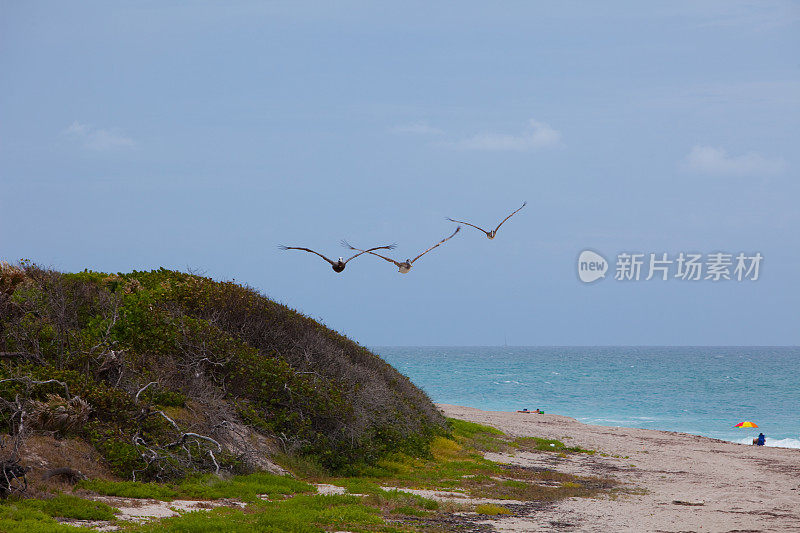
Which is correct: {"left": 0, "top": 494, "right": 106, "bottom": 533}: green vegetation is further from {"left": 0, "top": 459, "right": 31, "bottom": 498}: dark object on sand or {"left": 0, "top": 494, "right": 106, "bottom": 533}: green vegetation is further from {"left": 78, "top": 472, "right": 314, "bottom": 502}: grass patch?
{"left": 78, "top": 472, "right": 314, "bottom": 502}: grass patch

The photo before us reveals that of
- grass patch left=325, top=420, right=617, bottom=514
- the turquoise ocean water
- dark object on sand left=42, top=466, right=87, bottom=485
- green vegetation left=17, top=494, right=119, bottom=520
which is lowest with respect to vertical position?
green vegetation left=17, top=494, right=119, bottom=520

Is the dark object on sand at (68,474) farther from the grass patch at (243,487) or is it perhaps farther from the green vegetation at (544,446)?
the green vegetation at (544,446)

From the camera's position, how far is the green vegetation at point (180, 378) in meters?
17.7

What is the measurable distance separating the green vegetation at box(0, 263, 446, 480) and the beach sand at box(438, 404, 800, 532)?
6.56 m

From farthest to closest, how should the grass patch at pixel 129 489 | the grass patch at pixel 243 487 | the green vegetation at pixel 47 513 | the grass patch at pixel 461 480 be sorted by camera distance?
the grass patch at pixel 461 480 → the grass patch at pixel 243 487 → the grass patch at pixel 129 489 → the green vegetation at pixel 47 513

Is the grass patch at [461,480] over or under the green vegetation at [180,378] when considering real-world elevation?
under

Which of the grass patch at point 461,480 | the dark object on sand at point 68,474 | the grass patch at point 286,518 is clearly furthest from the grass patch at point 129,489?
the grass patch at point 461,480

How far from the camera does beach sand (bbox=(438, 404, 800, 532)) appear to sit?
688 inches

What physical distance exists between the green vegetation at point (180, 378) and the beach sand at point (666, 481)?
6555 mm

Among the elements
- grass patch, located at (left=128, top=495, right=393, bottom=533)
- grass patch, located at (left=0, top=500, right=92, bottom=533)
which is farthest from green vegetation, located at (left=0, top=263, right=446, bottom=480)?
grass patch, located at (left=0, top=500, right=92, bottom=533)

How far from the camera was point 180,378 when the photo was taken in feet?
70.2

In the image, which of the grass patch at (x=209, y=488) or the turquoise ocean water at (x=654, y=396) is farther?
the turquoise ocean water at (x=654, y=396)

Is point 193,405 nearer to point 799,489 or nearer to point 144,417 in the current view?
point 144,417

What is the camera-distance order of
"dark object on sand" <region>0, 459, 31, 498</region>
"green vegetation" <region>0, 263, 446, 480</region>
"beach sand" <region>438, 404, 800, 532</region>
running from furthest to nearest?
1. "green vegetation" <region>0, 263, 446, 480</region>
2. "beach sand" <region>438, 404, 800, 532</region>
3. "dark object on sand" <region>0, 459, 31, 498</region>
